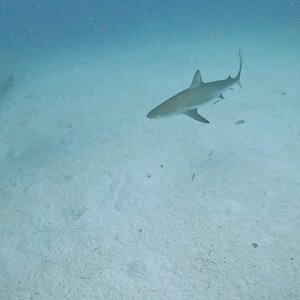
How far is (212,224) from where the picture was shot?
196 inches

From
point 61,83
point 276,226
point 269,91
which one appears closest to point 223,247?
point 276,226

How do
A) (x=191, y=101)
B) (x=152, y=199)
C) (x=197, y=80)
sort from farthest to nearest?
1. (x=152, y=199)
2. (x=197, y=80)
3. (x=191, y=101)

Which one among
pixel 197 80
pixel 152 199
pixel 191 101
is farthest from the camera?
pixel 152 199

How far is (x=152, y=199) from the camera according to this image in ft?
18.9

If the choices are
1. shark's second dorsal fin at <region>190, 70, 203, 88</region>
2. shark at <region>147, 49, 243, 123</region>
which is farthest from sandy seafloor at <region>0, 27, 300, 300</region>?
shark's second dorsal fin at <region>190, 70, 203, 88</region>

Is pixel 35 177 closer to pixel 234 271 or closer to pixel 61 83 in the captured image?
pixel 234 271

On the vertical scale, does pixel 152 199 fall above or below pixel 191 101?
below

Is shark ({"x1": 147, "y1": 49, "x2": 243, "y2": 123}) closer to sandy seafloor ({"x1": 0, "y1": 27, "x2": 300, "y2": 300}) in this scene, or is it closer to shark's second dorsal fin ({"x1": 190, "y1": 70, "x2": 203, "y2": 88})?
shark's second dorsal fin ({"x1": 190, "y1": 70, "x2": 203, "y2": 88})

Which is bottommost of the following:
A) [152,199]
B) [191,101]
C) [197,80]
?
[152,199]

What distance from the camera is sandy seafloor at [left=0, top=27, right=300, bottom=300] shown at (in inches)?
169

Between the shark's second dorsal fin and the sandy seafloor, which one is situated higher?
the shark's second dorsal fin

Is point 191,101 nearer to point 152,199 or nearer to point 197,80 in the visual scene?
point 197,80

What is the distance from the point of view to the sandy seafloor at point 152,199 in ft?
14.1

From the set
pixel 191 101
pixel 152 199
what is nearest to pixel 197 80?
pixel 191 101
